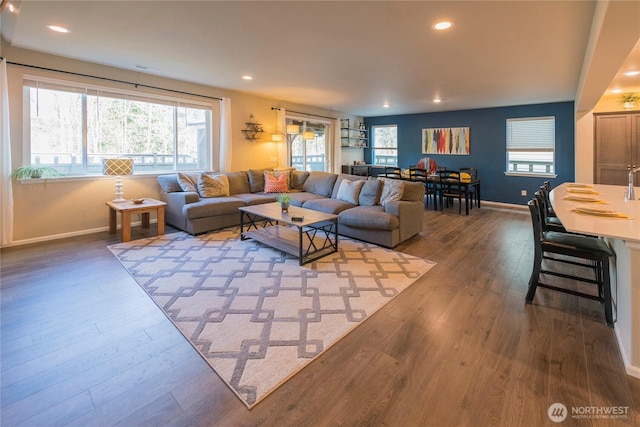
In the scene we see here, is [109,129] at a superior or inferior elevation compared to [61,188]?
superior

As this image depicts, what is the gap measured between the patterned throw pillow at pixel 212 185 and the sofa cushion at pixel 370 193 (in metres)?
2.41

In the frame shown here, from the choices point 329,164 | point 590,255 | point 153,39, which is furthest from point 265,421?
point 329,164

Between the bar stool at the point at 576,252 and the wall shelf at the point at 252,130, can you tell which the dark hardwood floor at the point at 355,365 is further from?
the wall shelf at the point at 252,130

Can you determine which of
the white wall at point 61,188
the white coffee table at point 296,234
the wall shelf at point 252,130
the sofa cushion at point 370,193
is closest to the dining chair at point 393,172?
the sofa cushion at point 370,193

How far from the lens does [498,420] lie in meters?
1.42

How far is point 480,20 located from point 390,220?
2.26m

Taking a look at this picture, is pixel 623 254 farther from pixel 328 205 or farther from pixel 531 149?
pixel 531 149

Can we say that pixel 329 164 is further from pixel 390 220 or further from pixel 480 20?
pixel 480 20

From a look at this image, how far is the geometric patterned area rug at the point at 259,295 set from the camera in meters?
1.86

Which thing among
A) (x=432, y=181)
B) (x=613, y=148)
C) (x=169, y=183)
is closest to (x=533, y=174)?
(x=613, y=148)

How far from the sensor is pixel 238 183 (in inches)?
229

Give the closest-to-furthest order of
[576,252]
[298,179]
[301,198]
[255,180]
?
[576,252], [301,198], [255,180], [298,179]

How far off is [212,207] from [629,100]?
7.80 metres

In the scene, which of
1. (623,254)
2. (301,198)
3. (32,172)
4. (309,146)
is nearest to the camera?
(623,254)
